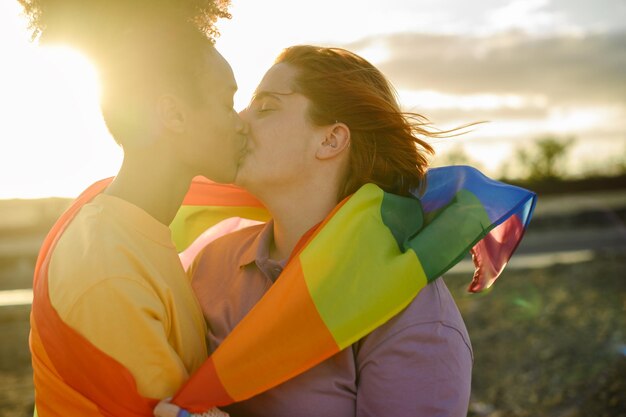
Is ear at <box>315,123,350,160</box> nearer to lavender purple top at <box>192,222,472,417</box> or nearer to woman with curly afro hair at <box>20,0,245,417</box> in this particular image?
woman with curly afro hair at <box>20,0,245,417</box>

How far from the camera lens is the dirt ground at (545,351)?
4590 mm

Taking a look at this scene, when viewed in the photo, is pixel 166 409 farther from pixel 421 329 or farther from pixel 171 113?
pixel 171 113

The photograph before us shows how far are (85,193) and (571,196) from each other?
16.1m

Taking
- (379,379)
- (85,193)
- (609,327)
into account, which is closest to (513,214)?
(379,379)

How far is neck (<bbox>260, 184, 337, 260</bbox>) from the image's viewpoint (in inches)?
112

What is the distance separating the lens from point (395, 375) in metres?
2.27

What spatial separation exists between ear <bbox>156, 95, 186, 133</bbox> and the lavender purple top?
70 centimetres

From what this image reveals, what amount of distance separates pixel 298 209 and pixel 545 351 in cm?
315

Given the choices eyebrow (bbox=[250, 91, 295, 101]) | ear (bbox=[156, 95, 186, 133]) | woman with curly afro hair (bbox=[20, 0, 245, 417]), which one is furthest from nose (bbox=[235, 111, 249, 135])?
ear (bbox=[156, 95, 186, 133])

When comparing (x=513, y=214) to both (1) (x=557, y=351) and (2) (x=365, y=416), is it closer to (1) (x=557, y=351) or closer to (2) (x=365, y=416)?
(2) (x=365, y=416)

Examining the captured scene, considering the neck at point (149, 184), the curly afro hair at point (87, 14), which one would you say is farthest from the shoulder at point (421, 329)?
the curly afro hair at point (87, 14)

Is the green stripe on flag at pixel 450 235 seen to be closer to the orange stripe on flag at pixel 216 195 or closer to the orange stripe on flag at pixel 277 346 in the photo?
the orange stripe on flag at pixel 277 346

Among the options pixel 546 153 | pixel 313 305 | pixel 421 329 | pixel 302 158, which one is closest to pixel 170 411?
pixel 313 305

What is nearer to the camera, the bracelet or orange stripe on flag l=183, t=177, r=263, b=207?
the bracelet
